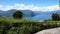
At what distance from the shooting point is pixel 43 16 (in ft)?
23.6

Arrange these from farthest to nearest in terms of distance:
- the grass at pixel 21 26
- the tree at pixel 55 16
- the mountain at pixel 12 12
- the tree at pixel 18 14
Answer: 1. the tree at pixel 55 16
2. the mountain at pixel 12 12
3. the tree at pixel 18 14
4. the grass at pixel 21 26

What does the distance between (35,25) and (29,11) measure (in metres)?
0.63

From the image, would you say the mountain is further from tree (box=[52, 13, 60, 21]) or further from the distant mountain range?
tree (box=[52, 13, 60, 21])

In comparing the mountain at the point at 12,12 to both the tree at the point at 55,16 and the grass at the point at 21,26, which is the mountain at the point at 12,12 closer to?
the grass at the point at 21,26

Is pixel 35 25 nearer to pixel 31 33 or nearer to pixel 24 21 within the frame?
pixel 24 21

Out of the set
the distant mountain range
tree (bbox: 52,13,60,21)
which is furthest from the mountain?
tree (bbox: 52,13,60,21)

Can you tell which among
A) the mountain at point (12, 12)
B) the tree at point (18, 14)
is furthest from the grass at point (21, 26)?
the mountain at point (12, 12)

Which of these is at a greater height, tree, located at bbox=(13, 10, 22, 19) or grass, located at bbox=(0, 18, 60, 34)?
tree, located at bbox=(13, 10, 22, 19)

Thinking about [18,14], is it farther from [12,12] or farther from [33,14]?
[33,14]

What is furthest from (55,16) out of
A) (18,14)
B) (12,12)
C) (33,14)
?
(12,12)

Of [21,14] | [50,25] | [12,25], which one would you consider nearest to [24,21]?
[21,14]

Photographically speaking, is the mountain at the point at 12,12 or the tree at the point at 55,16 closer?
the mountain at the point at 12,12

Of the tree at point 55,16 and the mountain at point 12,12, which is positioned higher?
the mountain at point 12,12

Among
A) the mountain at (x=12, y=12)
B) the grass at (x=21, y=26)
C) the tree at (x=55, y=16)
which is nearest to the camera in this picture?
A: the grass at (x=21, y=26)
